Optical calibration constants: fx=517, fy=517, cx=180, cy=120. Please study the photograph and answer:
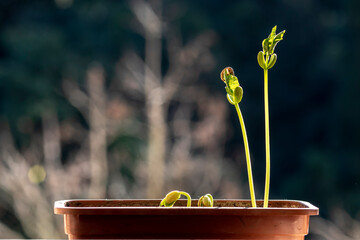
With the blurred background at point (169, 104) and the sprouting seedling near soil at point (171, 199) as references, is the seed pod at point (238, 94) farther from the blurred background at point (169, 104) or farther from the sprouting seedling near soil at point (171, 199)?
the blurred background at point (169, 104)

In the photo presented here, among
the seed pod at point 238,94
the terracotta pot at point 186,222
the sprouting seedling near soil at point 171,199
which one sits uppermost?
the seed pod at point 238,94

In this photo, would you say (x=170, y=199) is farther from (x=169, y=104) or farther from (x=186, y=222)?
(x=169, y=104)

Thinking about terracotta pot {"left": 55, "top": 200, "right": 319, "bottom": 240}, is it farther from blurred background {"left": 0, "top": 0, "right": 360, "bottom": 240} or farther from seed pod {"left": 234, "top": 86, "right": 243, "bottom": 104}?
blurred background {"left": 0, "top": 0, "right": 360, "bottom": 240}

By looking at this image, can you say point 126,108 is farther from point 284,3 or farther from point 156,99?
point 284,3

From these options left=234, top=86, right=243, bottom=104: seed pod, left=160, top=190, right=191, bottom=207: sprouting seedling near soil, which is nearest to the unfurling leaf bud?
left=160, top=190, right=191, bottom=207: sprouting seedling near soil

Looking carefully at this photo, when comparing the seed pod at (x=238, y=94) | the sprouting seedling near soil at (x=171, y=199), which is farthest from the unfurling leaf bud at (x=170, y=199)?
the seed pod at (x=238, y=94)

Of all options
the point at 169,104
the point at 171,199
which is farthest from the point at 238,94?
the point at 169,104
